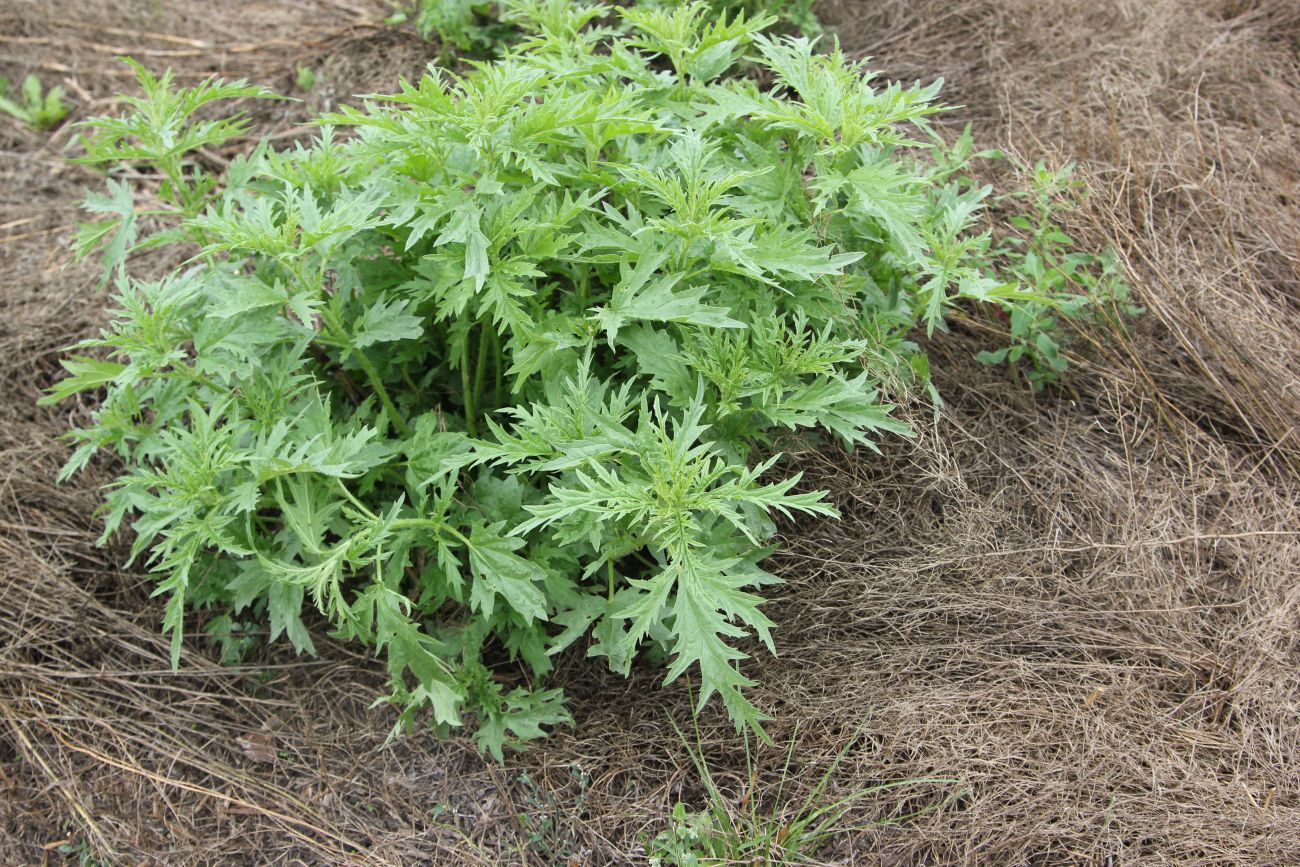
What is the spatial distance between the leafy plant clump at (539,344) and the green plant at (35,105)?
6.67 ft

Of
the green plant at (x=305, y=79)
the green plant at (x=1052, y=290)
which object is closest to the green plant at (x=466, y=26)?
the green plant at (x=305, y=79)

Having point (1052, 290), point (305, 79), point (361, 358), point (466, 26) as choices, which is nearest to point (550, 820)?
point (361, 358)

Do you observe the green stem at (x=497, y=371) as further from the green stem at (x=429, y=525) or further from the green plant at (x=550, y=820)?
the green plant at (x=550, y=820)

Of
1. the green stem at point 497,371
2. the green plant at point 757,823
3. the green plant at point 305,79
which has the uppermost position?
the green plant at point 305,79

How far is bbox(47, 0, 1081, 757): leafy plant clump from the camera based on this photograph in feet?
7.07

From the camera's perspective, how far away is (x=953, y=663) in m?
2.54

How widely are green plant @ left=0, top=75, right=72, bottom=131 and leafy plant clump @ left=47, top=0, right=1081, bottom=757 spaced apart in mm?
2034

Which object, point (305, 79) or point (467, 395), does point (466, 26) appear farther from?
point (467, 395)

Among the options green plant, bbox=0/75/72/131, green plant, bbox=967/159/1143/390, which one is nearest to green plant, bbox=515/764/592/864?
green plant, bbox=967/159/1143/390

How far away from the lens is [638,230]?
→ 2.25 meters

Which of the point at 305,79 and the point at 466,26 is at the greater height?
the point at 466,26

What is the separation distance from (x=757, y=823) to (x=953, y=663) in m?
0.67

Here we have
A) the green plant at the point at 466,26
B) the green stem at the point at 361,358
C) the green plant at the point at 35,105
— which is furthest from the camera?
the green plant at the point at 35,105

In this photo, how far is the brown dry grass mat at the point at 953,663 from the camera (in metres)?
2.36
